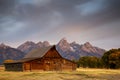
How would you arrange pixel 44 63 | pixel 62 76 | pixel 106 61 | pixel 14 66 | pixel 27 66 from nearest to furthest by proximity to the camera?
1. pixel 62 76
2. pixel 27 66
3. pixel 44 63
4. pixel 14 66
5. pixel 106 61

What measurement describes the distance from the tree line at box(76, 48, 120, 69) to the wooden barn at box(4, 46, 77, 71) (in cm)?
2995

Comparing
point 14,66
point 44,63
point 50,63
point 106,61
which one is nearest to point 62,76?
point 44,63

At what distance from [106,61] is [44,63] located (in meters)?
46.9

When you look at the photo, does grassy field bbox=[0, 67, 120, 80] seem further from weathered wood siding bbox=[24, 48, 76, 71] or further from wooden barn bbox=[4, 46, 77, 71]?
weathered wood siding bbox=[24, 48, 76, 71]

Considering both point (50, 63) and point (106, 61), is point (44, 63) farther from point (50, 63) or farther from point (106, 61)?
point (106, 61)

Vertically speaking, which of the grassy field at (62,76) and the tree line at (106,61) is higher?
the tree line at (106,61)

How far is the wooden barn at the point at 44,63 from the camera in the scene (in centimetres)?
7394

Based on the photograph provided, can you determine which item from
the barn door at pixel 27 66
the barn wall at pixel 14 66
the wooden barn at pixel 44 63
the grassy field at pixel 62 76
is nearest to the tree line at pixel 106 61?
the wooden barn at pixel 44 63

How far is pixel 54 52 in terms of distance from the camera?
263 feet

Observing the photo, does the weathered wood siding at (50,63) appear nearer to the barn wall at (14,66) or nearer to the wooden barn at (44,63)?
the wooden barn at (44,63)

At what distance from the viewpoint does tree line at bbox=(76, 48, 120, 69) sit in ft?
346

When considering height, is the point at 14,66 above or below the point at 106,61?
below

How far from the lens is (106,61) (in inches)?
4523

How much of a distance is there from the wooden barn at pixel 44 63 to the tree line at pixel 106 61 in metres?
29.9
